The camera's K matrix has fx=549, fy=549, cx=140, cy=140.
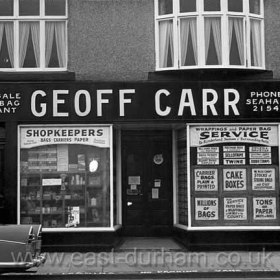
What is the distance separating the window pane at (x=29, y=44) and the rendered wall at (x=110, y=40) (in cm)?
82

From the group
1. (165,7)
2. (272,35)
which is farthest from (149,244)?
(272,35)

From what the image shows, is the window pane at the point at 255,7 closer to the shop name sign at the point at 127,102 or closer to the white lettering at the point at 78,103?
the shop name sign at the point at 127,102

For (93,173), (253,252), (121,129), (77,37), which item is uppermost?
(77,37)

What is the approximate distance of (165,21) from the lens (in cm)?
1334

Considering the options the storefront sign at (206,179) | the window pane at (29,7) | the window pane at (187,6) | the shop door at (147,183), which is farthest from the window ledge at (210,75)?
the window pane at (29,7)

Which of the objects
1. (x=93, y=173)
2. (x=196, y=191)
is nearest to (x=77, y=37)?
(x=93, y=173)

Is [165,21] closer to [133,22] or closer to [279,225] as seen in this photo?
[133,22]

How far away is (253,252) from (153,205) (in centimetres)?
306

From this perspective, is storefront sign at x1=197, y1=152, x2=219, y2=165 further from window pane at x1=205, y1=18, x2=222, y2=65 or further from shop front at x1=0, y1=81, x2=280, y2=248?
window pane at x1=205, y1=18, x2=222, y2=65

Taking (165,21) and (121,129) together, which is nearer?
(165,21)

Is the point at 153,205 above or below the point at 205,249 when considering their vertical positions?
above

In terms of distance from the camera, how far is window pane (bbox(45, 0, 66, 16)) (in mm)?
13383

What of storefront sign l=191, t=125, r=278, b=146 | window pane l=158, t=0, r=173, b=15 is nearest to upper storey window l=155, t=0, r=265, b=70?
window pane l=158, t=0, r=173, b=15

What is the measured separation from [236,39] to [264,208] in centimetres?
409
